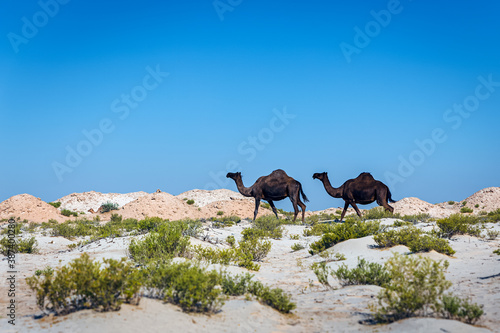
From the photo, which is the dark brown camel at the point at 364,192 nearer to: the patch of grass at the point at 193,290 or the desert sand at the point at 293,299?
the desert sand at the point at 293,299

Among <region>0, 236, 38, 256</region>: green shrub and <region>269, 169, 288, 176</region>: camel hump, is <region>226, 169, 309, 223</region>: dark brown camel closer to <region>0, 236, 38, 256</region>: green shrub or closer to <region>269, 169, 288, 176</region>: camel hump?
<region>269, 169, 288, 176</region>: camel hump

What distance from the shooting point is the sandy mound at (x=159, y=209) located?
98.9ft

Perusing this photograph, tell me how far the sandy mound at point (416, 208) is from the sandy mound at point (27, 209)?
24480 millimetres

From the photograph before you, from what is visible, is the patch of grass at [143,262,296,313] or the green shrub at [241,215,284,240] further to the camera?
the green shrub at [241,215,284,240]

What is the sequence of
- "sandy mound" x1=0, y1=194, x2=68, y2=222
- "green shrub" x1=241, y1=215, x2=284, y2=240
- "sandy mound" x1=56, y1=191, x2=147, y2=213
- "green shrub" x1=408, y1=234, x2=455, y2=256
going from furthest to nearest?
"sandy mound" x1=56, y1=191, x2=147, y2=213
"sandy mound" x1=0, y1=194, x2=68, y2=222
"green shrub" x1=241, y1=215, x2=284, y2=240
"green shrub" x1=408, y1=234, x2=455, y2=256

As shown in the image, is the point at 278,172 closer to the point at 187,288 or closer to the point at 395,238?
the point at 395,238

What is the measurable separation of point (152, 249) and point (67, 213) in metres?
25.5

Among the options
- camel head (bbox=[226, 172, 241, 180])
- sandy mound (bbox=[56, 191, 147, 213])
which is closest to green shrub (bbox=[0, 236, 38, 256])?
camel head (bbox=[226, 172, 241, 180])

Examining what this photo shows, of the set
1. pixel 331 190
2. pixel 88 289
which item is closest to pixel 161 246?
pixel 88 289

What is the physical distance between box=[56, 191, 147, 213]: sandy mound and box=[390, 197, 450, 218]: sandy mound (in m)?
27.0

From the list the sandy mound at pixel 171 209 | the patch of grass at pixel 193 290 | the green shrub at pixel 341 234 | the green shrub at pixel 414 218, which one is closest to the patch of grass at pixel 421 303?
the patch of grass at pixel 193 290

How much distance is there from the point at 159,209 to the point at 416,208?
19.1 metres

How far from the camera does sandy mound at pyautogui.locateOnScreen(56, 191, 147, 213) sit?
46000 millimetres

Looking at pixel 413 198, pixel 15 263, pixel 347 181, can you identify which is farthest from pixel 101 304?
pixel 413 198
